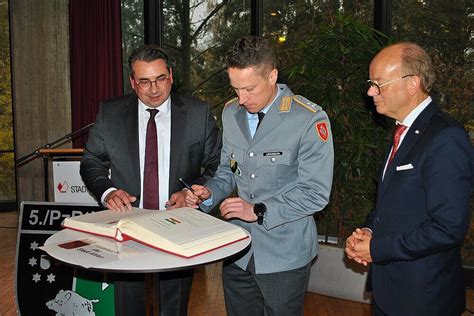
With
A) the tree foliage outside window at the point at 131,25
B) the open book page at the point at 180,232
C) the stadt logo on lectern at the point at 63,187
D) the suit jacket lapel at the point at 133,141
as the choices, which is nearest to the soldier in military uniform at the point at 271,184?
the open book page at the point at 180,232

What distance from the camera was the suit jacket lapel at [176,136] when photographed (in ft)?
7.85

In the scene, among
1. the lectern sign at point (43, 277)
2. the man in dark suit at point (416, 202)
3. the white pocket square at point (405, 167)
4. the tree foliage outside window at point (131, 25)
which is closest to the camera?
the man in dark suit at point (416, 202)

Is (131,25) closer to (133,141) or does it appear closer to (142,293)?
(133,141)

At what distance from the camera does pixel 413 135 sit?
1662 mm

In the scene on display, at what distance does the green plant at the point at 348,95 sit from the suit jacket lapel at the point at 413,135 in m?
1.92

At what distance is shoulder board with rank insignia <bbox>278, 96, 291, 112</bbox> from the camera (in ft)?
6.55

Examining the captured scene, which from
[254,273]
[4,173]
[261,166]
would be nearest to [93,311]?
[254,273]

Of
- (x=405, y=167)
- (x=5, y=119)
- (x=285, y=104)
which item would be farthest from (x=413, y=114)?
(x=5, y=119)

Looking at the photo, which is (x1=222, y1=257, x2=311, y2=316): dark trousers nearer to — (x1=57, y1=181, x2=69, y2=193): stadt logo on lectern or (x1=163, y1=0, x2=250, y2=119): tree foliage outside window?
(x1=57, y1=181, x2=69, y2=193): stadt logo on lectern

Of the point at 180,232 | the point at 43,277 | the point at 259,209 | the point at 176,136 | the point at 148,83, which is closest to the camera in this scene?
the point at 180,232

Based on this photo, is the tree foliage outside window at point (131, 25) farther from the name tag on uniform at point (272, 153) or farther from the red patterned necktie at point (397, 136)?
the red patterned necktie at point (397, 136)

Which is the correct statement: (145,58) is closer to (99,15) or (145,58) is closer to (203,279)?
(203,279)

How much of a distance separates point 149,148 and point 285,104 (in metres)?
0.71

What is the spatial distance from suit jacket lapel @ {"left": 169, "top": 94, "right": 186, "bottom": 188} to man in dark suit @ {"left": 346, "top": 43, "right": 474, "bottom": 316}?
0.95m
